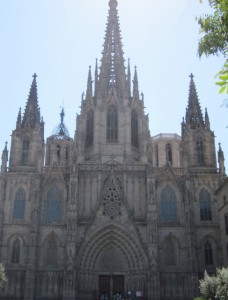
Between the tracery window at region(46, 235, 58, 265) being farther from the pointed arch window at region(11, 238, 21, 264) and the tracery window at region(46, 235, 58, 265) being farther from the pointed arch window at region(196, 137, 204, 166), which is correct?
the pointed arch window at region(196, 137, 204, 166)

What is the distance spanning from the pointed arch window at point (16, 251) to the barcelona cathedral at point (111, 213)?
10 cm

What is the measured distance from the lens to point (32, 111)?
53625 millimetres

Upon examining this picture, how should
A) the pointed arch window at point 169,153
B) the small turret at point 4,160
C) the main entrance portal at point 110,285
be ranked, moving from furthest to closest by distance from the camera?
the pointed arch window at point 169,153 < the small turret at point 4,160 < the main entrance portal at point 110,285

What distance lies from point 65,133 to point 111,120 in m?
24.0

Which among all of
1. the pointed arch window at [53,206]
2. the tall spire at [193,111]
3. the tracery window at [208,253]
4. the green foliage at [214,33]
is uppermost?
the tall spire at [193,111]

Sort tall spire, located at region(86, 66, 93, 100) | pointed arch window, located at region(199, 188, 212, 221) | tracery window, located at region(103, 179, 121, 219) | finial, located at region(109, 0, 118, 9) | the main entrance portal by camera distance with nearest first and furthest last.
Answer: the main entrance portal, tracery window, located at region(103, 179, 121, 219), pointed arch window, located at region(199, 188, 212, 221), tall spire, located at region(86, 66, 93, 100), finial, located at region(109, 0, 118, 9)

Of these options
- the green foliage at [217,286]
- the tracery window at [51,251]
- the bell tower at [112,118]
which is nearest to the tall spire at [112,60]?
the bell tower at [112,118]

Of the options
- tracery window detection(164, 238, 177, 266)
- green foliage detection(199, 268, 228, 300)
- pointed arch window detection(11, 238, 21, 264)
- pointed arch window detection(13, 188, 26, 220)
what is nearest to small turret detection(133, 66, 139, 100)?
pointed arch window detection(13, 188, 26, 220)

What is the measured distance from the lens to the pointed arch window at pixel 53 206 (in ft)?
151

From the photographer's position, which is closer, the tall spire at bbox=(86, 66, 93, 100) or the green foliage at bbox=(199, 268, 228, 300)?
the green foliage at bbox=(199, 268, 228, 300)

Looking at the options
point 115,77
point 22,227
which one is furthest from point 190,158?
point 22,227

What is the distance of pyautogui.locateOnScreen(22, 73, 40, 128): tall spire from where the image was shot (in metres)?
52.3

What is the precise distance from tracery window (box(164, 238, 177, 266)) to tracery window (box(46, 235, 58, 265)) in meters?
11.6

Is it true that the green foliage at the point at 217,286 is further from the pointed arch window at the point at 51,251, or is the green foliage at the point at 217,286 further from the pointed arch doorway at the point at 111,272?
the pointed arch window at the point at 51,251
